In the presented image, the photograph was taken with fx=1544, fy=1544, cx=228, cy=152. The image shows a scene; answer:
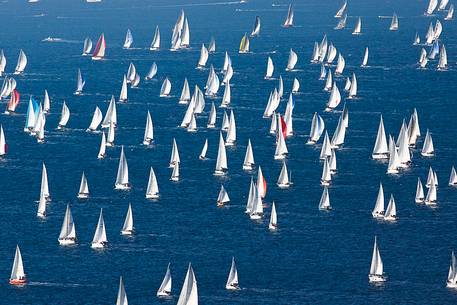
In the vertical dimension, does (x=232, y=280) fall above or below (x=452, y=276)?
below

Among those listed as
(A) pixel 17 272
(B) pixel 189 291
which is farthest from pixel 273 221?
(B) pixel 189 291

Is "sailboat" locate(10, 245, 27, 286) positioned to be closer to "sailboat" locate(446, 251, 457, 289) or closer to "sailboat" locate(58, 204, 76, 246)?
"sailboat" locate(58, 204, 76, 246)

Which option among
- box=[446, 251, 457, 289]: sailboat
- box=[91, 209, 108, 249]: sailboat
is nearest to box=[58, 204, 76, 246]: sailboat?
box=[91, 209, 108, 249]: sailboat

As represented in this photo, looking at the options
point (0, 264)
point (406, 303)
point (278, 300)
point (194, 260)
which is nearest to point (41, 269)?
point (0, 264)

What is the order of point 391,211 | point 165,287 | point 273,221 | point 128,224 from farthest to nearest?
1. point 391,211
2. point 273,221
3. point 128,224
4. point 165,287

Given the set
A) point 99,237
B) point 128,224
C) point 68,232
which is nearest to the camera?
point 99,237

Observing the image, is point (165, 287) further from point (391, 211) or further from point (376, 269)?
point (391, 211)

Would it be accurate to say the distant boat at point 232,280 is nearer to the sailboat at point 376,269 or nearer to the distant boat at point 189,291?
the distant boat at point 189,291

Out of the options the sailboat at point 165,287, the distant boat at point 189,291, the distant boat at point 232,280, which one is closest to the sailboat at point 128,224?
the sailboat at point 165,287

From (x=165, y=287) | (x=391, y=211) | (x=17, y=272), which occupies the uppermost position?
(x=391, y=211)
